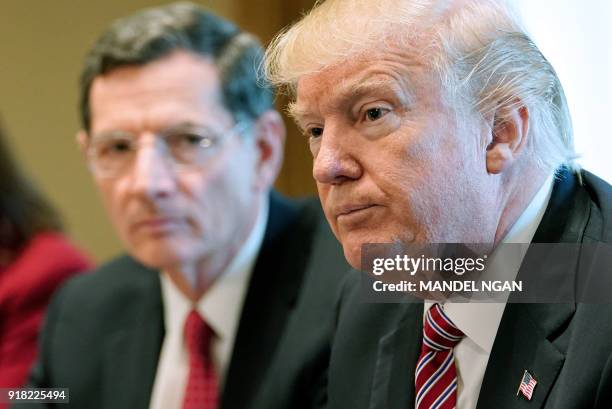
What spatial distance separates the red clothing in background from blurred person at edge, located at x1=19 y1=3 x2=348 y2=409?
0.23 meters

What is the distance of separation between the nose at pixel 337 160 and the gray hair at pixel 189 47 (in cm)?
65

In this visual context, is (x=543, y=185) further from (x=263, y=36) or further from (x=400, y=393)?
(x=263, y=36)

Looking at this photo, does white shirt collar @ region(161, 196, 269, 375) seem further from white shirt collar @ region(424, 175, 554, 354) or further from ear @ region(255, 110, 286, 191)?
white shirt collar @ region(424, 175, 554, 354)

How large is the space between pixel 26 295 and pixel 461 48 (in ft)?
4.53

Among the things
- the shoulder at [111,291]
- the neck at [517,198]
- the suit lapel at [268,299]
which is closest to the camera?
the neck at [517,198]

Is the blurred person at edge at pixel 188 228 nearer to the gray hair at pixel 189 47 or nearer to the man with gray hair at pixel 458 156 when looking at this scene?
the gray hair at pixel 189 47

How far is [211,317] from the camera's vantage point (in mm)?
1687

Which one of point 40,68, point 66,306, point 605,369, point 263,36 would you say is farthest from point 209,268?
point 40,68

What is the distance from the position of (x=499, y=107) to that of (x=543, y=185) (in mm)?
139

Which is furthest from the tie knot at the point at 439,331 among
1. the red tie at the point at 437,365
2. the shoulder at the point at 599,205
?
the shoulder at the point at 599,205

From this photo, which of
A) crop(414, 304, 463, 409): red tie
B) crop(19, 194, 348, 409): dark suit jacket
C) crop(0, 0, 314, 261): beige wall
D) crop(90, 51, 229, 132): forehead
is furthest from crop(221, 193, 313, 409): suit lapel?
crop(414, 304, 463, 409): red tie

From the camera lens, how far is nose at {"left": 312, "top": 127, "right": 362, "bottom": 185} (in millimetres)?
1103

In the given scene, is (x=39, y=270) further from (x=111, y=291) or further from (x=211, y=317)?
(x=211, y=317)

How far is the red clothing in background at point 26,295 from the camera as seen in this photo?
6.64ft
